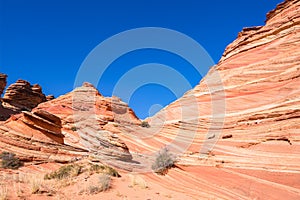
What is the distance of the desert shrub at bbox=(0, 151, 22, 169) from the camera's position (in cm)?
1261

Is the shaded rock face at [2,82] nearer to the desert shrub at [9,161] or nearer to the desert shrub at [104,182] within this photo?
the desert shrub at [9,161]

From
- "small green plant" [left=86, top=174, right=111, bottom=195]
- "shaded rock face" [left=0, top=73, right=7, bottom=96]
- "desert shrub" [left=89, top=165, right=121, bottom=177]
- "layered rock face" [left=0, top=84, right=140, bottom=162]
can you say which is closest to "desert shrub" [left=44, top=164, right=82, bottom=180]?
"desert shrub" [left=89, top=165, right=121, bottom=177]

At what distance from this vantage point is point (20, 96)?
54.1 m

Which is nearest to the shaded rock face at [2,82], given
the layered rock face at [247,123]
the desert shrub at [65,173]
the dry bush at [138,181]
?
the layered rock face at [247,123]

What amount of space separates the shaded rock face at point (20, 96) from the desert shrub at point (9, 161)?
42990 millimetres

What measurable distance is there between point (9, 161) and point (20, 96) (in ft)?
150

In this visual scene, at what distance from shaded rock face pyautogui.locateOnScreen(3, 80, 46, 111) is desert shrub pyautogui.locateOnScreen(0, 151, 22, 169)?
4299 centimetres

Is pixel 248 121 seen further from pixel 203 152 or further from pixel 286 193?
pixel 286 193

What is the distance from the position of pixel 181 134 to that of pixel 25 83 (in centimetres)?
4661

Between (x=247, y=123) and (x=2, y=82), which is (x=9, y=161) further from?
(x=2, y=82)

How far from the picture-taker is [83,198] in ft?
27.5

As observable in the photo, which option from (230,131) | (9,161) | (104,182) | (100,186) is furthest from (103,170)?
(230,131)

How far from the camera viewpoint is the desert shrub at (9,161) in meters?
12.6

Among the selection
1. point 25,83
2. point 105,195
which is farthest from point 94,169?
point 25,83
